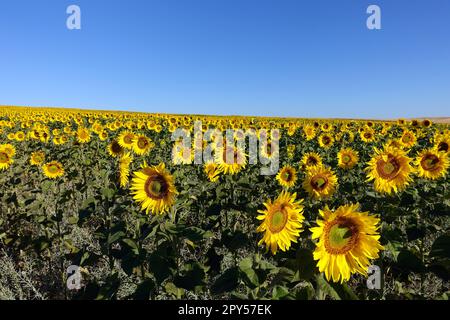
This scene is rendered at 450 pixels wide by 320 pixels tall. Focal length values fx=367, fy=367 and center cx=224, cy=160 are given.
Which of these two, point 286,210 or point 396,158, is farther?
point 396,158

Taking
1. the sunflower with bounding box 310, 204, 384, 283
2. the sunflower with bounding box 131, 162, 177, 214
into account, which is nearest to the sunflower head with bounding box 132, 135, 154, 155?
the sunflower with bounding box 131, 162, 177, 214

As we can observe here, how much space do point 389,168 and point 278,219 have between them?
2375 mm

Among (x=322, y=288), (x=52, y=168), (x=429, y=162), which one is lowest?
(x=322, y=288)

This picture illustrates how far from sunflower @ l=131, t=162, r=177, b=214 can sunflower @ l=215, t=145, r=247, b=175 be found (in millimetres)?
1887

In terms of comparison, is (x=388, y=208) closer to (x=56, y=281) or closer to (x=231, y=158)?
(x=231, y=158)

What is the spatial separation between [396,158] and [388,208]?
2.46ft

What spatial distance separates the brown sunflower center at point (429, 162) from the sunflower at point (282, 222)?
13.3 ft

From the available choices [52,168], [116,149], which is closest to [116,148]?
[116,149]

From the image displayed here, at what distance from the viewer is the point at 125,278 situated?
5254mm

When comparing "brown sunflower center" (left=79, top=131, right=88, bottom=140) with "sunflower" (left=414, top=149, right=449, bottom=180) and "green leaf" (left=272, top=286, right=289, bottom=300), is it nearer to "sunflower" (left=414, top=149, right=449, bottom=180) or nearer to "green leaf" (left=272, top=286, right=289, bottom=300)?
"sunflower" (left=414, top=149, right=449, bottom=180)

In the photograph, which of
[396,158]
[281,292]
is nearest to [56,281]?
[281,292]

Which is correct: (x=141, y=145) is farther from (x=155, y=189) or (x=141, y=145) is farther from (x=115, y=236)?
(x=115, y=236)

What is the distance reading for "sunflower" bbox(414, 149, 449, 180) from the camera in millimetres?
5844

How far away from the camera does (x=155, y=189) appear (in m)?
4.05
